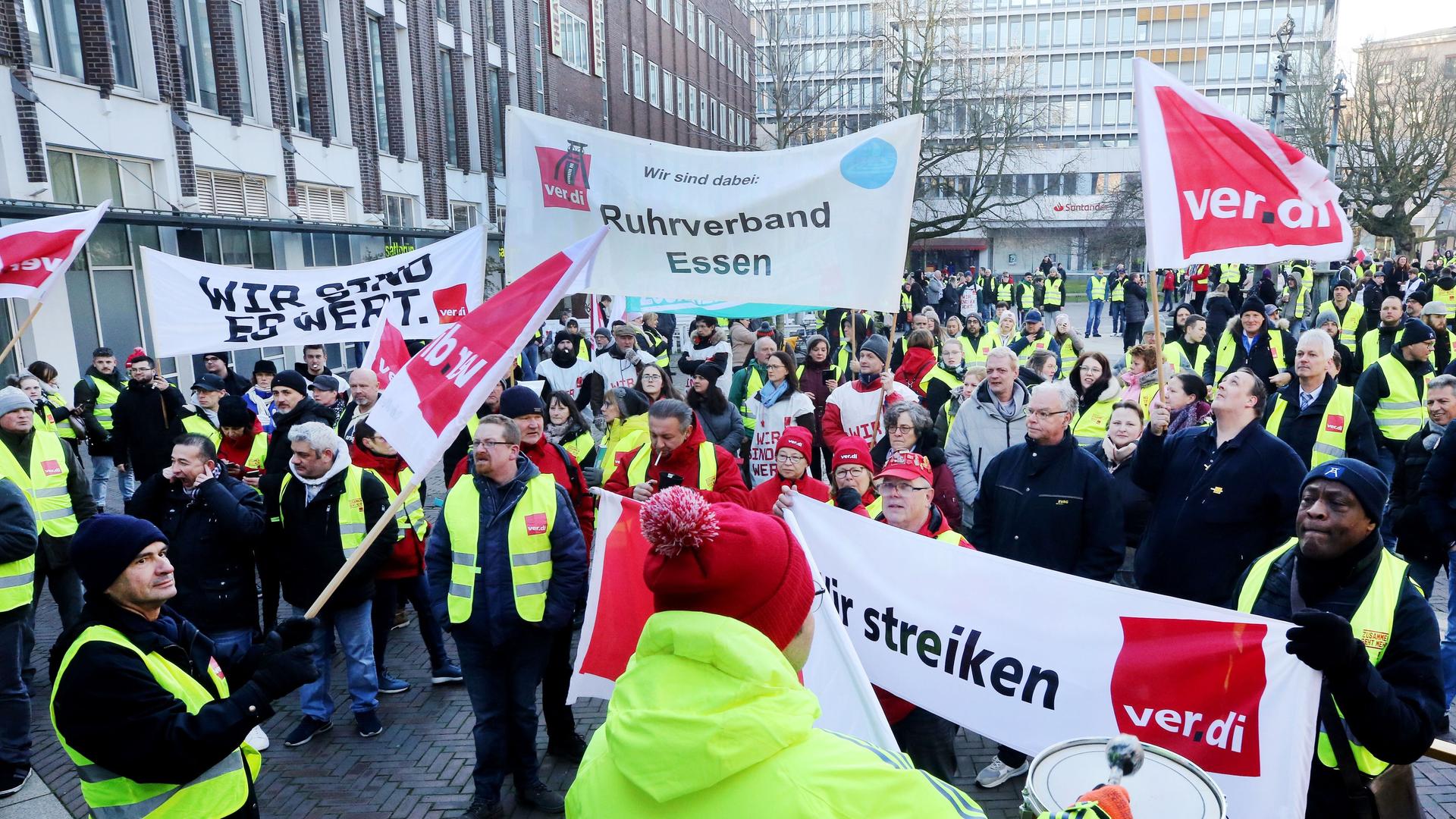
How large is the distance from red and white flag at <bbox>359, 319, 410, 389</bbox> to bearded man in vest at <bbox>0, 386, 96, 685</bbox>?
1.99 m

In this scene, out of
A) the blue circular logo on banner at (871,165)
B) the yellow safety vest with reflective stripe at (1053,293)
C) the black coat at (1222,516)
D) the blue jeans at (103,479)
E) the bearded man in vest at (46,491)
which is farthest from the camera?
the yellow safety vest with reflective stripe at (1053,293)

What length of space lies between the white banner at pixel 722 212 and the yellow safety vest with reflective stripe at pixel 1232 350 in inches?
250

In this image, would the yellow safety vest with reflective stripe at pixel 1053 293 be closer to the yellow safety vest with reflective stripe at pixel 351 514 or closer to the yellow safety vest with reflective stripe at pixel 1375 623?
the yellow safety vest with reflective stripe at pixel 351 514

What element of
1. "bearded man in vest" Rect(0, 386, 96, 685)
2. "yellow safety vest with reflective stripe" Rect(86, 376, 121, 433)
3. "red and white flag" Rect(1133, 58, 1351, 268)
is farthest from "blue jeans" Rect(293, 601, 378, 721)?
"yellow safety vest with reflective stripe" Rect(86, 376, 121, 433)

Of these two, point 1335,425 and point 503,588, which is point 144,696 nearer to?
point 503,588

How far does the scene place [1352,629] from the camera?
2.74 m

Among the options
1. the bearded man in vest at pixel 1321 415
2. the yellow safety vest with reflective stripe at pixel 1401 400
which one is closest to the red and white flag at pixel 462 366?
the bearded man in vest at pixel 1321 415

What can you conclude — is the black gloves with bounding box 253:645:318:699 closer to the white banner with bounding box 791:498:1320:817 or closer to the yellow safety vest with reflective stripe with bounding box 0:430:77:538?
the white banner with bounding box 791:498:1320:817

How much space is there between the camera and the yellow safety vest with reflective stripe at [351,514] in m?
5.30

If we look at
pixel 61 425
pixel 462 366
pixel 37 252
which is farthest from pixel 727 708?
pixel 61 425

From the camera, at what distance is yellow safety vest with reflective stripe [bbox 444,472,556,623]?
14.2 ft

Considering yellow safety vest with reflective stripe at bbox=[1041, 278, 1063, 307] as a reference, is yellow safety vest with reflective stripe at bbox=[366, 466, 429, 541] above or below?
below

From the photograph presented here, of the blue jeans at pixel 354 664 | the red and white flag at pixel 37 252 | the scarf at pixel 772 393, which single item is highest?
the red and white flag at pixel 37 252

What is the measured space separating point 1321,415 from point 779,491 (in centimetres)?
424
